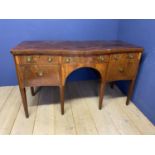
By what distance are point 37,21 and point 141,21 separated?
1.19 m

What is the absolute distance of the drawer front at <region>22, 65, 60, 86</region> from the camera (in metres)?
1.34

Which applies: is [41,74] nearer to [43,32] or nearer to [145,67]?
[43,32]

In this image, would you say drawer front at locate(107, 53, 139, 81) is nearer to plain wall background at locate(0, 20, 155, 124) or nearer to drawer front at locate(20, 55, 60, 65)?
plain wall background at locate(0, 20, 155, 124)

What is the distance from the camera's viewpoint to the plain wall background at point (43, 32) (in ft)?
6.21

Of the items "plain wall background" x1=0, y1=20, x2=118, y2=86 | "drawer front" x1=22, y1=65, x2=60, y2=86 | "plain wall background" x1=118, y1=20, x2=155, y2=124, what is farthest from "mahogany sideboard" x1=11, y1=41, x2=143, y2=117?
"plain wall background" x1=0, y1=20, x2=118, y2=86

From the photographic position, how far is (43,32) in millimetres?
1968

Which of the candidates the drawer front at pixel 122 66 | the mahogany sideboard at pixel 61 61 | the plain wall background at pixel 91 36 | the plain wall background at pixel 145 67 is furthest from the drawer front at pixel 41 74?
the plain wall background at pixel 145 67

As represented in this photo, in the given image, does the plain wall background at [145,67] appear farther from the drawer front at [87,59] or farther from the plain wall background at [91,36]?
the drawer front at [87,59]

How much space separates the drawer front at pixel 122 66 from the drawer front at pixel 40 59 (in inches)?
20.5

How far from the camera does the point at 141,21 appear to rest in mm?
→ 1626

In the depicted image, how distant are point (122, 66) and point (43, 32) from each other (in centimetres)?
108

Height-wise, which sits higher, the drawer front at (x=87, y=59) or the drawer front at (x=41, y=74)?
the drawer front at (x=87, y=59)

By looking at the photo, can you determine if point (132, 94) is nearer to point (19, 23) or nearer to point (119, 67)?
point (119, 67)
